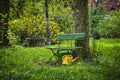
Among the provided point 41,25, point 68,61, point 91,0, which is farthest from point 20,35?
point 91,0

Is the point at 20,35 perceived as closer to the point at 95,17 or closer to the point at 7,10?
the point at 7,10

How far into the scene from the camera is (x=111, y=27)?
40125 mm

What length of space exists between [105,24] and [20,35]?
12.6 metres

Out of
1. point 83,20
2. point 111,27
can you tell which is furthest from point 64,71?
point 111,27

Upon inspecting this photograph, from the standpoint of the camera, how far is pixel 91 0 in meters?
77.1

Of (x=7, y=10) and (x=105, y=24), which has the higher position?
(x=7, y=10)

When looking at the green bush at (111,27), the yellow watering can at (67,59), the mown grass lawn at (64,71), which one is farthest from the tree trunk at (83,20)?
the green bush at (111,27)

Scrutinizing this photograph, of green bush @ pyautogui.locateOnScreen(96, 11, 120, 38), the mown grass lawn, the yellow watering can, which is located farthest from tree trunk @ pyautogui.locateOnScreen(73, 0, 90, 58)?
green bush @ pyautogui.locateOnScreen(96, 11, 120, 38)

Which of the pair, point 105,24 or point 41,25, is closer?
point 41,25

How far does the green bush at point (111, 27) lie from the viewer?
130 feet

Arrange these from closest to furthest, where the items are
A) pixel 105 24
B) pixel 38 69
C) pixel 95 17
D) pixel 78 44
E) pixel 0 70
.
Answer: pixel 0 70 < pixel 38 69 < pixel 78 44 < pixel 105 24 < pixel 95 17

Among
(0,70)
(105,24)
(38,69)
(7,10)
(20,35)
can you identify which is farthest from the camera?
(105,24)

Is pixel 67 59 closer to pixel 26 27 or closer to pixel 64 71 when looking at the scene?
pixel 64 71

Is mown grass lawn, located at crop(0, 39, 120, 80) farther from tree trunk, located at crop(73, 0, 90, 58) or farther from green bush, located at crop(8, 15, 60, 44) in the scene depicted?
green bush, located at crop(8, 15, 60, 44)
